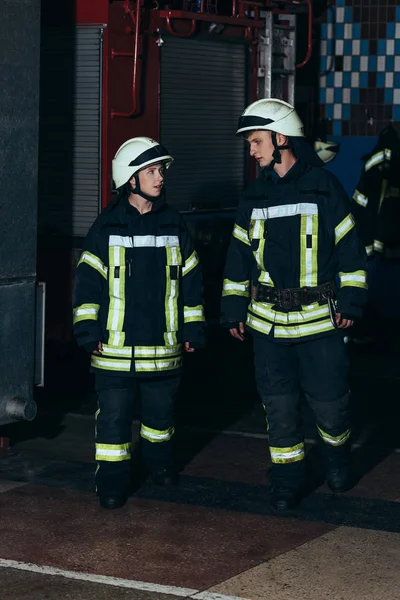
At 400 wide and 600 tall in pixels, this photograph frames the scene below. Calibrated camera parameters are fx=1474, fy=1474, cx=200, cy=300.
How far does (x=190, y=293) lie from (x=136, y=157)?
0.66 metres

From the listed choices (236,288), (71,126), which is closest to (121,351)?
(236,288)

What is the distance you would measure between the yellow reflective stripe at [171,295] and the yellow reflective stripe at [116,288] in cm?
21

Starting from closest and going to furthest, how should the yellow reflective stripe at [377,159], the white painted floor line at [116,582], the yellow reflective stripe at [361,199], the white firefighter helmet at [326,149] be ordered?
the white painted floor line at [116,582]
the yellow reflective stripe at [361,199]
the yellow reflective stripe at [377,159]
the white firefighter helmet at [326,149]

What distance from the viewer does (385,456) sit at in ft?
24.5

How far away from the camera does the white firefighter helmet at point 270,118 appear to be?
652 centimetres

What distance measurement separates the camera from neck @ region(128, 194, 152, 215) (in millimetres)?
6629

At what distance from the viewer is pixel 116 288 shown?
6.51 metres

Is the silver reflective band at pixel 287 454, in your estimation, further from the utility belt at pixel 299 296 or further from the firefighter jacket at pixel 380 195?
the firefighter jacket at pixel 380 195

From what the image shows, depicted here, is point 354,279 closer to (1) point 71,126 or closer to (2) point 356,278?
(2) point 356,278

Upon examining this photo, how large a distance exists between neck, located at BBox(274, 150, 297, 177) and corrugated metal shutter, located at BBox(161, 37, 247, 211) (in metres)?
3.18

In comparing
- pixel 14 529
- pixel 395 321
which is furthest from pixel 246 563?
pixel 395 321

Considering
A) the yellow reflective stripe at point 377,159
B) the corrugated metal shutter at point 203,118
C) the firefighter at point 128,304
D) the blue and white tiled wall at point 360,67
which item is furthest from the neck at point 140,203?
the blue and white tiled wall at point 360,67

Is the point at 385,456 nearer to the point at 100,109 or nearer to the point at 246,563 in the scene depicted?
the point at 246,563

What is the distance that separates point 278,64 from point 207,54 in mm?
872
